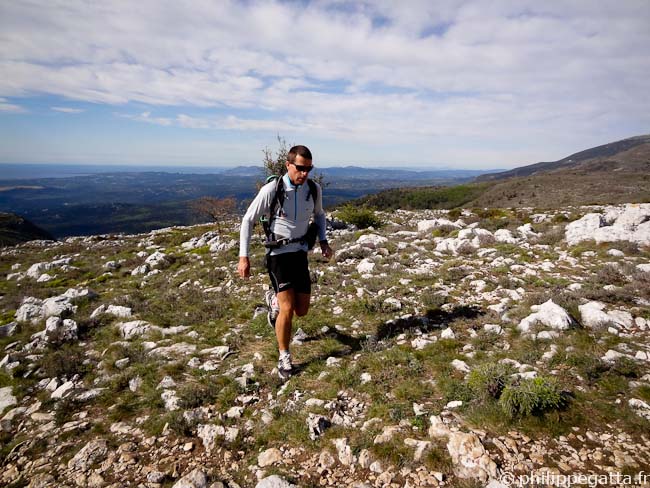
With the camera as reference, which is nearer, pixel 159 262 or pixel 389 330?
pixel 389 330

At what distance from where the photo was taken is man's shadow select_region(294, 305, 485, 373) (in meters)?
5.69

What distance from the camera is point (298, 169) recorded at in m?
4.94

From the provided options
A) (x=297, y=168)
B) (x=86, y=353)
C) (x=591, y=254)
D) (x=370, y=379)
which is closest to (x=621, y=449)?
(x=370, y=379)

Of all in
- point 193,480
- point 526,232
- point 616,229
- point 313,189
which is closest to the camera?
point 193,480

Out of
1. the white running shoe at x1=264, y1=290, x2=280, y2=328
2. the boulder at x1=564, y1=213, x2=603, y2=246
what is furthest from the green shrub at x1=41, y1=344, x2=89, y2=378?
the boulder at x1=564, y1=213, x2=603, y2=246

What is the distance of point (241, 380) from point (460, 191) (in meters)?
174

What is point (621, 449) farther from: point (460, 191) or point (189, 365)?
point (460, 191)

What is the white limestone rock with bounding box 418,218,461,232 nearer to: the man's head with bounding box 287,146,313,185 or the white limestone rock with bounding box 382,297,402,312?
the white limestone rock with bounding box 382,297,402,312

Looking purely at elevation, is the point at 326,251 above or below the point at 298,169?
below

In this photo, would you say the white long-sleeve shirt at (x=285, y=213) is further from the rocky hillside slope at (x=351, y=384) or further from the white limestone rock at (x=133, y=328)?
the white limestone rock at (x=133, y=328)

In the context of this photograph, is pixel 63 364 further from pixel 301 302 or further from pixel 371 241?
pixel 371 241

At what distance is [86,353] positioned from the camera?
21.2ft

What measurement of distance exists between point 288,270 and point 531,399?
3.54m

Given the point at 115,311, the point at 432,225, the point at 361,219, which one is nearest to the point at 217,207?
the point at 361,219
